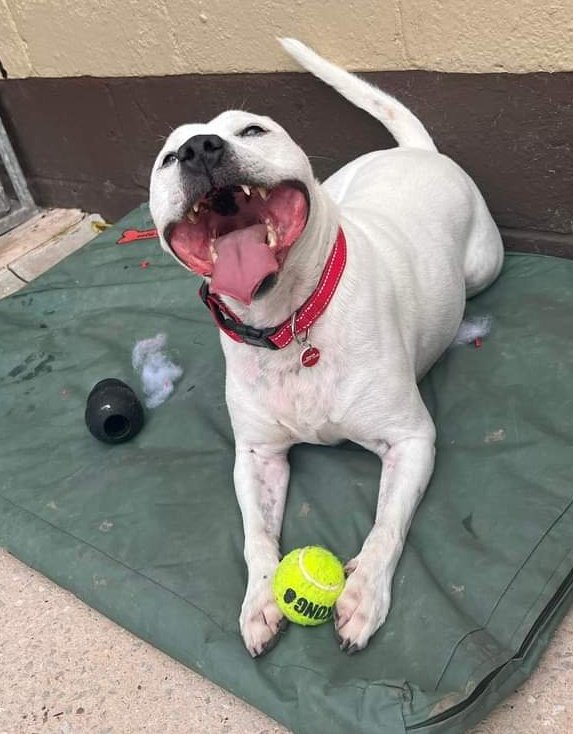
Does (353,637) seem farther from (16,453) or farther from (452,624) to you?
(16,453)

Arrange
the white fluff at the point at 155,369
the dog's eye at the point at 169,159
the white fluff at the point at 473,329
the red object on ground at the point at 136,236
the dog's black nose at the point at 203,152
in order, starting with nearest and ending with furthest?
the dog's black nose at the point at 203,152
the dog's eye at the point at 169,159
the white fluff at the point at 473,329
the white fluff at the point at 155,369
the red object on ground at the point at 136,236

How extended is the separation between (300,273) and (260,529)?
790 millimetres

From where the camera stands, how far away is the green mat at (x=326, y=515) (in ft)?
6.79

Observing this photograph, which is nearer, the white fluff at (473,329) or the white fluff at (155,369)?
the white fluff at (473,329)

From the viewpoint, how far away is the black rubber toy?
3111 millimetres

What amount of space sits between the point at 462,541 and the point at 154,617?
3.02 ft

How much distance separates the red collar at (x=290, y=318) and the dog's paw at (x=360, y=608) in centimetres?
66

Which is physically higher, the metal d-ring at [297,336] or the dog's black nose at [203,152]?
the dog's black nose at [203,152]

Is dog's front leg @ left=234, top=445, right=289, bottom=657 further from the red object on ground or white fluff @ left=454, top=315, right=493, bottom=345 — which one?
the red object on ground

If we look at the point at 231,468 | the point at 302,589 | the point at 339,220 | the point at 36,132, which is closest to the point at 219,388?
the point at 231,468

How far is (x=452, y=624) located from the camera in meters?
2.12

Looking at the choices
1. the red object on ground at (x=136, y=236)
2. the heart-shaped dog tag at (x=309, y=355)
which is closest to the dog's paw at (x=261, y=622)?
the heart-shaped dog tag at (x=309, y=355)

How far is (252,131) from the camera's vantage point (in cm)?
224

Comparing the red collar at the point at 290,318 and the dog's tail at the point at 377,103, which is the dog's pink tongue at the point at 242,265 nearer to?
the red collar at the point at 290,318
